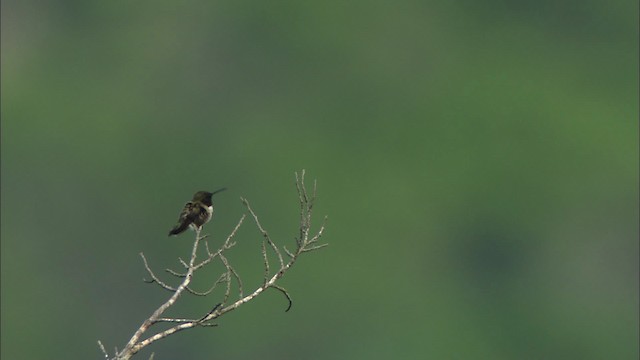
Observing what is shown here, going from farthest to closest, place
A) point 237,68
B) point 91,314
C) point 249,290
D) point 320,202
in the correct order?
point 237,68
point 320,202
point 91,314
point 249,290

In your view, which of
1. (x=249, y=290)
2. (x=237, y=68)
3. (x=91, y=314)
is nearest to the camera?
(x=249, y=290)

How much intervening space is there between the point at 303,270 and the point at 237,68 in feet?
138

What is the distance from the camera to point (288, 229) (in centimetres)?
13850

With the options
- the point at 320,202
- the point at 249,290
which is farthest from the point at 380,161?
the point at 249,290

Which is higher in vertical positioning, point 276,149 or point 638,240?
point 276,149

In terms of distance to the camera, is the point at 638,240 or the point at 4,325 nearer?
the point at 4,325

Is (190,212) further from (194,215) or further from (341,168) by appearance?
(341,168)

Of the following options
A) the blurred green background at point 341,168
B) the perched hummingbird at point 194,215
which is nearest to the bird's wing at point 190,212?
the perched hummingbird at point 194,215

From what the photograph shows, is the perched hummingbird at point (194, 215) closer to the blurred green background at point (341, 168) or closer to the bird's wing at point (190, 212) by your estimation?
the bird's wing at point (190, 212)

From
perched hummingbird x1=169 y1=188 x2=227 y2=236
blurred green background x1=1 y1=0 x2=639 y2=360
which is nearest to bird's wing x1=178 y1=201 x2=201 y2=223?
perched hummingbird x1=169 y1=188 x2=227 y2=236

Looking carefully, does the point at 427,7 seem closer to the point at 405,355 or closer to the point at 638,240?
the point at 638,240

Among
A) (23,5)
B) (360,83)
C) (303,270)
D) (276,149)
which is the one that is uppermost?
(23,5)

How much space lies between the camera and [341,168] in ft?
499

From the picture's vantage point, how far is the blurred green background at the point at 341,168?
13450 cm
